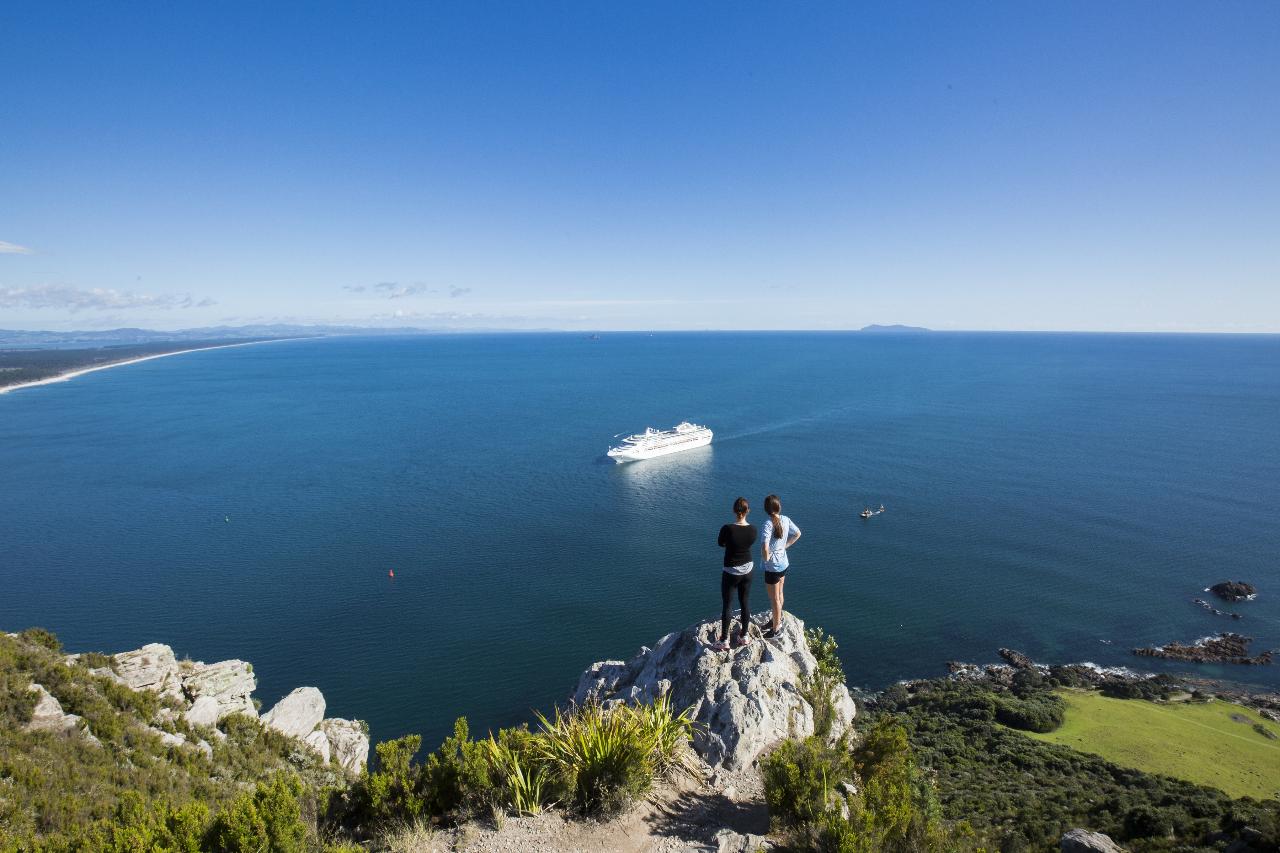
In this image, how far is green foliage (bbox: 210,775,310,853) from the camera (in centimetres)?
503

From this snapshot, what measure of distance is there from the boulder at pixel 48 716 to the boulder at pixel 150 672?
7.57ft

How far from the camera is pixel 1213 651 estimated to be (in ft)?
96.1

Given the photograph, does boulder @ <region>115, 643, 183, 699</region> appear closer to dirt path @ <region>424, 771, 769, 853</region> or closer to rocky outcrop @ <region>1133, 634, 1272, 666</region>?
dirt path @ <region>424, 771, 769, 853</region>

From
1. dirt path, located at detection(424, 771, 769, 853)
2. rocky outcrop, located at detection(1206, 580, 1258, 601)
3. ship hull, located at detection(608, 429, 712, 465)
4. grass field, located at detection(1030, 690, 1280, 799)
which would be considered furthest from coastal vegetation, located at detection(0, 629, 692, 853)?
ship hull, located at detection(608, 429, 712, 465)

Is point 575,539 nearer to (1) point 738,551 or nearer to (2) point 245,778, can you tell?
(2) point 245,778

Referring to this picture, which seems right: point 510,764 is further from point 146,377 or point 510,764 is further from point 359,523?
point 146,377

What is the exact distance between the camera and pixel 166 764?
37.2 ft

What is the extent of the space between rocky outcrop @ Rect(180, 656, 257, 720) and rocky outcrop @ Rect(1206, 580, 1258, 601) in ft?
153

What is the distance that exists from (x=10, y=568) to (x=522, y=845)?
4681 centimetres

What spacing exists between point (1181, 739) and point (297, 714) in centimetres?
3049

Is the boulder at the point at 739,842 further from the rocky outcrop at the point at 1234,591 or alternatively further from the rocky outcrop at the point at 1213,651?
the rocky outcrop at the point at 1234,591

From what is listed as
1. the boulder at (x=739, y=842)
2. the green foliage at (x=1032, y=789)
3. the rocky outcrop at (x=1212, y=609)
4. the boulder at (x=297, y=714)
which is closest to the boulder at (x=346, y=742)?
the boulder at (x=297, y=714)

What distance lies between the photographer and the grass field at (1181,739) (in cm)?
2036

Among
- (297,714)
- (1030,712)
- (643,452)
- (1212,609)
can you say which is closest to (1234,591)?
(1212,609)
